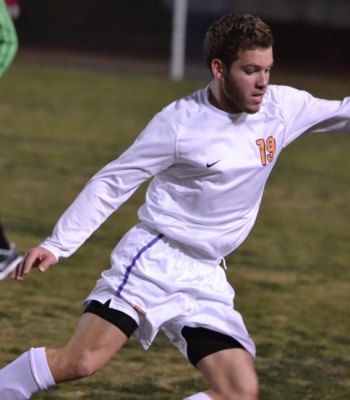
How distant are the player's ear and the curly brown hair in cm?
1

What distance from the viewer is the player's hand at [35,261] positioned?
171 inches

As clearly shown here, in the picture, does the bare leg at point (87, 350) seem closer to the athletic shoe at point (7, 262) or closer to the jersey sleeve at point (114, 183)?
the jersey sleeve at point (114, 183)

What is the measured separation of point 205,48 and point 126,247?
0.80 metres

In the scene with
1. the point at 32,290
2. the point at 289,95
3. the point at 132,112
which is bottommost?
the point at 132,112

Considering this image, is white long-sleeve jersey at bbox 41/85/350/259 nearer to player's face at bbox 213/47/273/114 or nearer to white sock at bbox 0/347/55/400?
player's face at bbox 213/47/273/114

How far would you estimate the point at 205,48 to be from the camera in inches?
187

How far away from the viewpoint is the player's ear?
4625 millimetres

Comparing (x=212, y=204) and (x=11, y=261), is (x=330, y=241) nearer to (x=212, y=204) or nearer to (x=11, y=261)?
(x=11, y=261)

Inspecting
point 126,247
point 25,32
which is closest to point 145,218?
point 126,247

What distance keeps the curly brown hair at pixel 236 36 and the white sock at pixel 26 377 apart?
4.11ft

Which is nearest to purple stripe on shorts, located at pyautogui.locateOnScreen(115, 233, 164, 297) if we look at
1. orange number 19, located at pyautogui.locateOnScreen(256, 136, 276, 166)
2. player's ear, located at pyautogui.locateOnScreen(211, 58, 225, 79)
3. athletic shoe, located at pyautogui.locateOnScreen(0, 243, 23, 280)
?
orange number 19, located at pyautogui.locateOnScreen(256, 136, 276, 166)

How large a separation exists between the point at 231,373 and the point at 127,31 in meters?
26.6

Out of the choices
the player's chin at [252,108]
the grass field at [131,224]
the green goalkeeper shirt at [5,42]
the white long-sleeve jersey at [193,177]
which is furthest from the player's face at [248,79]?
the green goalkeeper shirt at [5,42]

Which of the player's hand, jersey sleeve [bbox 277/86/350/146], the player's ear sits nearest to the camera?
the player's hand
